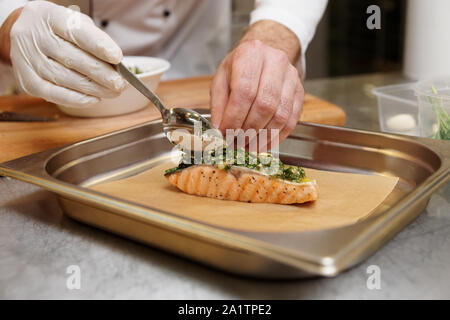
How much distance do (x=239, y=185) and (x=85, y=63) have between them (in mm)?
547

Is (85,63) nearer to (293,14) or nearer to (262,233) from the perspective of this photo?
(262,233)

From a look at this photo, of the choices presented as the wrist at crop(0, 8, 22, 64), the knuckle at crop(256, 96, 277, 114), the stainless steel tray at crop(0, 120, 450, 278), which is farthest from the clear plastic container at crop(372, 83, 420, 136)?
the wrist at crop(0, 8, 22, 64)

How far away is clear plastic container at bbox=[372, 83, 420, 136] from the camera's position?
1.66 meters

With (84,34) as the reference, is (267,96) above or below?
below

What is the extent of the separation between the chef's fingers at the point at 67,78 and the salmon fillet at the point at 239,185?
358mm

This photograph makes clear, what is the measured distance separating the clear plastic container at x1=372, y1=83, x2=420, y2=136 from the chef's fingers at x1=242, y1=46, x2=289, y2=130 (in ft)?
1.86

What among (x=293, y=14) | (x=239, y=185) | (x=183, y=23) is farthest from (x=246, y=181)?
(x=183, y=23)

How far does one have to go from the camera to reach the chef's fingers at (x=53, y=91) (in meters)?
1.42

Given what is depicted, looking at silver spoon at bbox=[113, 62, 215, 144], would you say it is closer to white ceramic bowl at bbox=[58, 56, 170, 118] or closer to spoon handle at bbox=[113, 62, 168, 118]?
spoon handle at bbox=[113, 62, 168, 118]

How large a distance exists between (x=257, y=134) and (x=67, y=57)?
22.8 inches

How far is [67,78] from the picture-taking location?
1.37 metres

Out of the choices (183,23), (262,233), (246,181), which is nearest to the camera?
(262,233)

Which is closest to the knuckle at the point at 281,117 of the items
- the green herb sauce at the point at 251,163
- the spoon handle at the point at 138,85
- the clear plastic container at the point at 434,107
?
the green herb sauce at the point at 251,163
